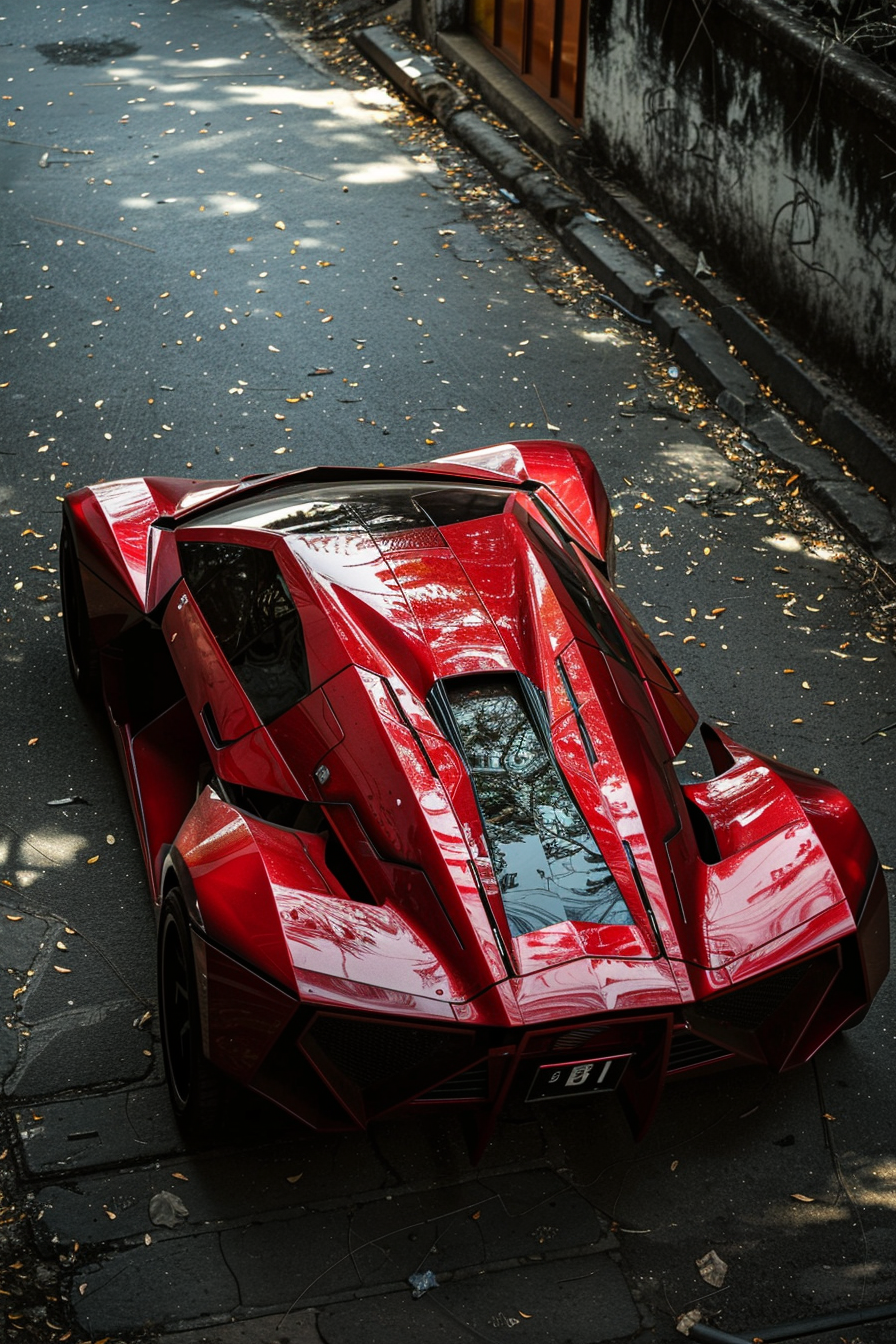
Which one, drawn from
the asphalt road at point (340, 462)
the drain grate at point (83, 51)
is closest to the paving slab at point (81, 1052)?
the asphalt road at point (340, 462)

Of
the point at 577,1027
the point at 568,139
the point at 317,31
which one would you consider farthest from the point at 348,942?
the point at 317,31

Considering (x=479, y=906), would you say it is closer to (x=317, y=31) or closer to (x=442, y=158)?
(x=442, y=158)

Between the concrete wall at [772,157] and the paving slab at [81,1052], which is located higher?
the concrete wall at [772,157]

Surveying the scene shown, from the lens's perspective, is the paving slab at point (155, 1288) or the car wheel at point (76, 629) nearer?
the paving slab at point (155, 1288)

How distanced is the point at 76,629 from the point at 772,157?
5.62 m

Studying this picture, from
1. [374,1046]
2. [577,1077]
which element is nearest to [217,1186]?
[374,1046]

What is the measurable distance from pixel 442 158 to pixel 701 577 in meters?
6.67

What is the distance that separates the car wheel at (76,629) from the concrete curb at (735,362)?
13.3ft

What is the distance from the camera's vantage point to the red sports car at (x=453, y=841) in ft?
11.5

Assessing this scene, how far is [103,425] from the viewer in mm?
8086

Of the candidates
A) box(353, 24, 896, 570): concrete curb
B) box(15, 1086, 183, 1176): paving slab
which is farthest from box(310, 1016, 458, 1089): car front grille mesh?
box(353, 24, 896, 570): concrete curb

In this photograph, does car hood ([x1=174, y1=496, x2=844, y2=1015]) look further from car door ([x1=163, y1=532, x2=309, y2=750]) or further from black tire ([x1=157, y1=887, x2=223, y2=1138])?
black tire ([x1=157, y1=887, x2=223, y2=1138])

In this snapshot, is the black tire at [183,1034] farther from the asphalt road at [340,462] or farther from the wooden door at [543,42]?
the wooden door at [543,42]

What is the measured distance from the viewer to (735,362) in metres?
8.93
